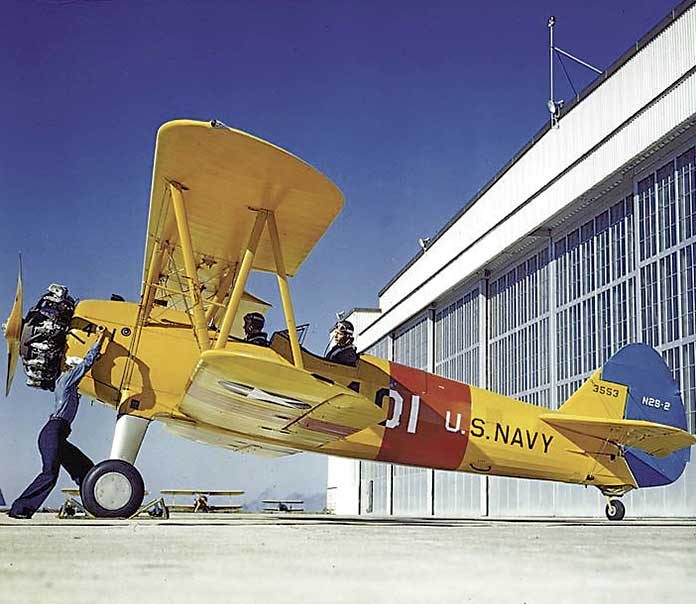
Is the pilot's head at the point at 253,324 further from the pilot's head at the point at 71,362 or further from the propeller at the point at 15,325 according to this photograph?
the propeller at the point at 15,325

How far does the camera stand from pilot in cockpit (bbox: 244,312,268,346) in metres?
9.09

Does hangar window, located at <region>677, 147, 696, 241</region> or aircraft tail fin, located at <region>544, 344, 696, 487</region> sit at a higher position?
hangar window, located at <region>677, 147, 696, 241</region>

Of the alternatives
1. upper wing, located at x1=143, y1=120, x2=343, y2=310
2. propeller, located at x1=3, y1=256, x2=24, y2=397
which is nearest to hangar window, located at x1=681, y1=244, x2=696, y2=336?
upper wing, located at x1=143, y1=120, x2=343, y2=310

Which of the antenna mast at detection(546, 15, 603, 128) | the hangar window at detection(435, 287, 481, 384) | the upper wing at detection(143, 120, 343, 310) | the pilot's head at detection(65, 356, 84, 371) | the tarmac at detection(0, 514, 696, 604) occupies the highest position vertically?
the antenna mast at detection(546, 15, 603, 128)

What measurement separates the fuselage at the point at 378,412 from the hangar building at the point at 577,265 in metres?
3.59

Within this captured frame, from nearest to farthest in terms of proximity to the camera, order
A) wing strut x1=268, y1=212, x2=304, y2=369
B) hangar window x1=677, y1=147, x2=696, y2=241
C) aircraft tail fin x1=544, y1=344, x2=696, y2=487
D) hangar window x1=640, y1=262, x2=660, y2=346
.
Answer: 1. wing strut x1=268, y1=212, x2=304, y2=369
2. aircraft tail fin x1=544, y1=344, x2=696, y2=487
3. hangar window x1=677, y1=147, x2=696, y2=241
4. hangar window x1=640, y1=262, x2=660, y2=346

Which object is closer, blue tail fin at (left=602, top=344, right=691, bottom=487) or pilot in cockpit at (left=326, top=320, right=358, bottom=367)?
pilot in cockpit at (left=326, top=320, right=358, bottom=367)

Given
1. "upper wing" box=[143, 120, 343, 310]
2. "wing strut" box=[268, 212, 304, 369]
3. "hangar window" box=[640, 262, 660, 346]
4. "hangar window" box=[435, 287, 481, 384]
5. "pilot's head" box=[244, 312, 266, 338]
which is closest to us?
"upper wing" box=[143, 120, 343, 310]

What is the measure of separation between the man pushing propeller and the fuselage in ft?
1.35

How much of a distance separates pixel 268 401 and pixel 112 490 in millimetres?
1744

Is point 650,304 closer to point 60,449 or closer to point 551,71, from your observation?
point 551,71

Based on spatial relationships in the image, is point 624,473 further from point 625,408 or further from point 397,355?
point 397,355

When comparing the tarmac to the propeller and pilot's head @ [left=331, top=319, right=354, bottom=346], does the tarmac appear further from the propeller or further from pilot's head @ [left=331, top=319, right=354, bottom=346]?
pilot's head @ [left=331, top=319, right=354, bottom=346]

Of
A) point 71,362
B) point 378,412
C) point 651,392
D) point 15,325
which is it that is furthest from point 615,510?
point 15,325
